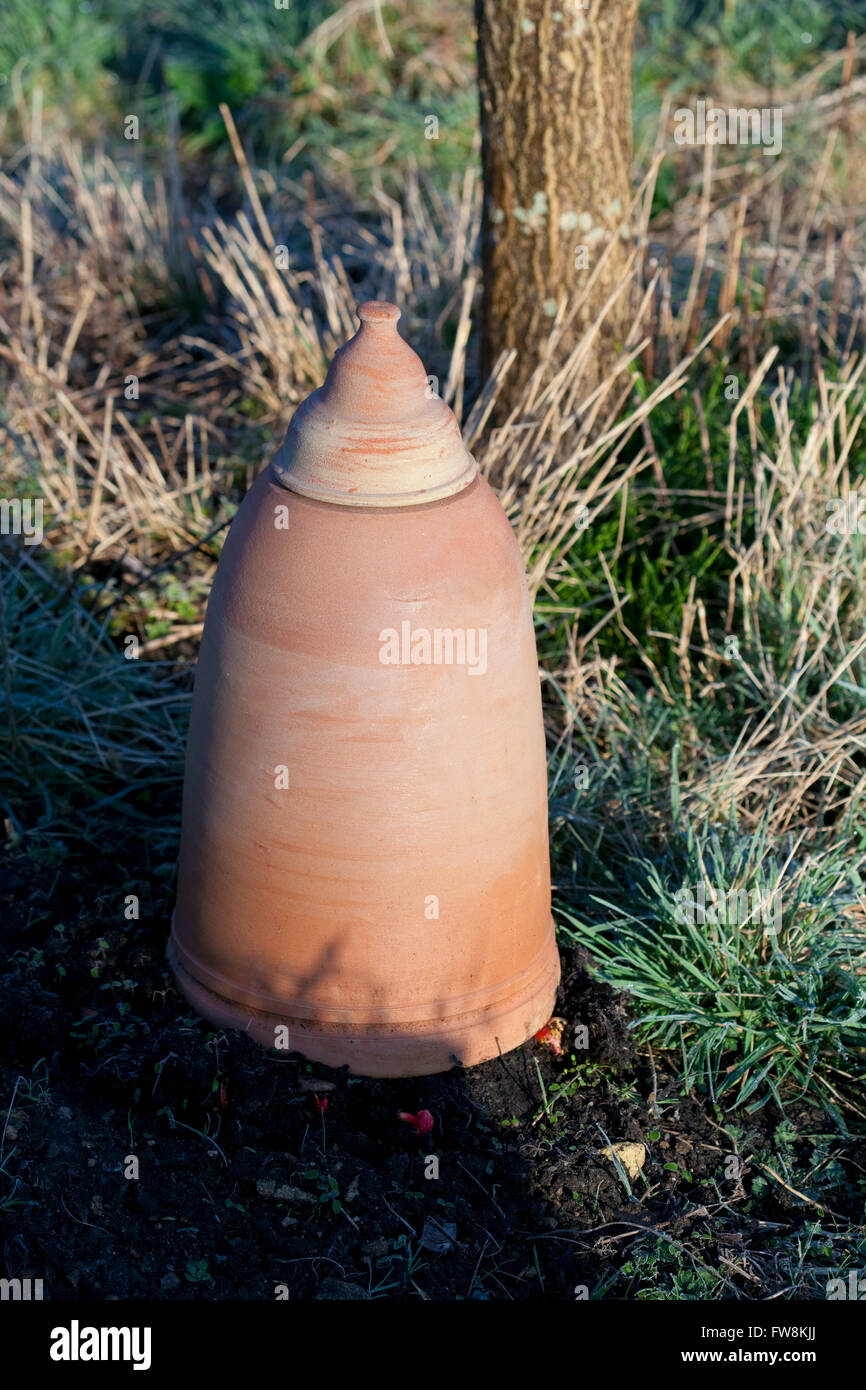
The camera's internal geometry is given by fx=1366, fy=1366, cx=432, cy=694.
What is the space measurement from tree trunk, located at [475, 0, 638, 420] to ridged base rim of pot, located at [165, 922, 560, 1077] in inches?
92.7

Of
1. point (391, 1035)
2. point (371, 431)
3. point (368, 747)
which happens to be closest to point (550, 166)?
point (371, 431)

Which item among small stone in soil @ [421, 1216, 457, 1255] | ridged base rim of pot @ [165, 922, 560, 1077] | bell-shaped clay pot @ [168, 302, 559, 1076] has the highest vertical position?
bell-shaped clay pot @ [168, 302, 559, 1076]

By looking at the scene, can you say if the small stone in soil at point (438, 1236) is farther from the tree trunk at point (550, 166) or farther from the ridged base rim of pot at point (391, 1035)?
the tree trunk at point (550, 166)

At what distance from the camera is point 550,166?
428 centimetres

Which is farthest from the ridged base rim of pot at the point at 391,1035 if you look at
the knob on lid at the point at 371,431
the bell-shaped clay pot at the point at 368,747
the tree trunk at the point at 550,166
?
the tree trunk at the point at 550,166

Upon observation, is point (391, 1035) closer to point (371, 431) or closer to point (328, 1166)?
point (328, 1166)

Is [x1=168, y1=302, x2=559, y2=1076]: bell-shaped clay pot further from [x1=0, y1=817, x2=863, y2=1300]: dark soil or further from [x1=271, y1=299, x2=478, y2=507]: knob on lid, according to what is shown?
[x1=0, y1=817, x2=863, y2=1300]: dark soil

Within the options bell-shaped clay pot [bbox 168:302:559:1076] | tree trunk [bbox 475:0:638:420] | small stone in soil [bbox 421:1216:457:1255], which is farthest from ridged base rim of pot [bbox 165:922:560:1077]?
tree trunk [bbox 475:0:638:420]

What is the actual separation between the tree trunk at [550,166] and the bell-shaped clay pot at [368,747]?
194 cm

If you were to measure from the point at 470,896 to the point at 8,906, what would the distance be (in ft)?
4.06

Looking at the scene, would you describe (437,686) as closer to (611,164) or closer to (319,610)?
(319,610)

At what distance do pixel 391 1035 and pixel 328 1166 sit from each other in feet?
0.95

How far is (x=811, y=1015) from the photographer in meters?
2.97

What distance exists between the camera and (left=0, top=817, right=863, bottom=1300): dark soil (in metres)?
2.56
